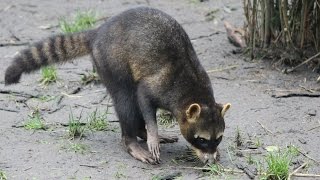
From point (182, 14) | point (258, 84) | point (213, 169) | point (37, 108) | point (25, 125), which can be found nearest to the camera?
point (213, 169)

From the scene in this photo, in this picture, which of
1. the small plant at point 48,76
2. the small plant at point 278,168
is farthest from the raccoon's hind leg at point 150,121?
the small plant at point 48,76

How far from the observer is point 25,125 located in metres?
7.93

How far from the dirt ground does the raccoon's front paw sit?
10 centimetres

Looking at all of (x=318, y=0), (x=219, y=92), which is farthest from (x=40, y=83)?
(x=318, y=0)

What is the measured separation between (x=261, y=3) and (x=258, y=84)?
111 cm

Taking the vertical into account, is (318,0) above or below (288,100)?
above

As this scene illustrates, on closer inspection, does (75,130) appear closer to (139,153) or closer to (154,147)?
(139,153)

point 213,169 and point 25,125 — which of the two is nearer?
point 213,169

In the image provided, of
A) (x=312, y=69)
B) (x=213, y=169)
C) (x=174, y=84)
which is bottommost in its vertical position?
(x=312, y=69)

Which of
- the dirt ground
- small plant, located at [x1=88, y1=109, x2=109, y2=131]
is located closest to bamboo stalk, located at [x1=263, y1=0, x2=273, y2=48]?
the dirt ground

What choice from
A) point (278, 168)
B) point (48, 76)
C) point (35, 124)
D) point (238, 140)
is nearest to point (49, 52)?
point (35, 124)

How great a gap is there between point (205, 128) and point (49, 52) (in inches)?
77.2

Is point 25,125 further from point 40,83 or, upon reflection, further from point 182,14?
point 182,14

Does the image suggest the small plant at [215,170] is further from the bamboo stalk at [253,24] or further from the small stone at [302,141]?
the bamboo stalk at [253,24]
